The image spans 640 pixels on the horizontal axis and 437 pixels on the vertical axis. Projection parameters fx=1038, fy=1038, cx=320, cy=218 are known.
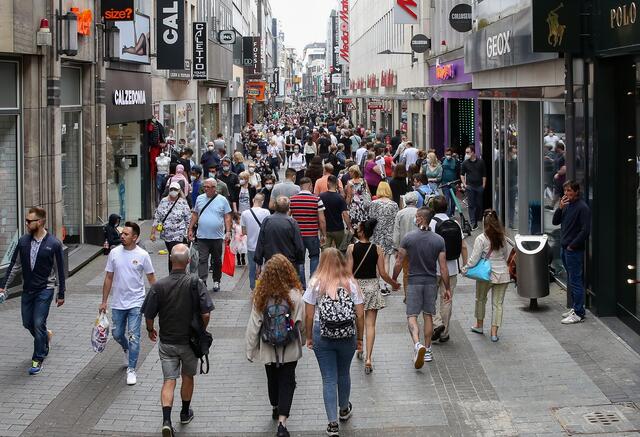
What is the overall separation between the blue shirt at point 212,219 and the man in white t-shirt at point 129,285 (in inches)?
163

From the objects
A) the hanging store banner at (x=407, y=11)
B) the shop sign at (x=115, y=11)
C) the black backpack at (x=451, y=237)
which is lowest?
the black backpack at (x=451, y=237)

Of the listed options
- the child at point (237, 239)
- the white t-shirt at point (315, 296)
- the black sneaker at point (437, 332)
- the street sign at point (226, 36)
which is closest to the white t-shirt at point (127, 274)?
the white t-shirt at point (315, 296)

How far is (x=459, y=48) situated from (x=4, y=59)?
16.4m

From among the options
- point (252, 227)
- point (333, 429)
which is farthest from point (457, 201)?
point (333, 429)

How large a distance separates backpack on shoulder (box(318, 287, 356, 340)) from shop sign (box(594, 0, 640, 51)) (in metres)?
4.60

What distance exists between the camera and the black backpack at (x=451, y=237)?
11.6m

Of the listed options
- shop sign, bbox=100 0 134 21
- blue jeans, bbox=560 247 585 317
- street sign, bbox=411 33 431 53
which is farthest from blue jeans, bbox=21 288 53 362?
street sign, bbox=411 33 431 53

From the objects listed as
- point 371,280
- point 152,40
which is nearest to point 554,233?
point 371,280

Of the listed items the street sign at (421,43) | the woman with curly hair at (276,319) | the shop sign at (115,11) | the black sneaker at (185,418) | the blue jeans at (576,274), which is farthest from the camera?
the street sign at (421,43)

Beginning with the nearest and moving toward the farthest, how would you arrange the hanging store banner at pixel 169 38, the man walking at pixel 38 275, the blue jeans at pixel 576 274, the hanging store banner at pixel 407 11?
the man walking at pixel 38 275, the blue jeans at pixel 576 274, the hanging store banner at pixel 169 38, the hanging store banner at pixel 407 11

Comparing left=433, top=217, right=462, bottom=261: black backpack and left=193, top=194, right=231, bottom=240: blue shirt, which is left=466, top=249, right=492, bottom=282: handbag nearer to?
left=433, top=217, right=462, bottom=261: black backpack

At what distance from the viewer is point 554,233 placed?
15797 mm

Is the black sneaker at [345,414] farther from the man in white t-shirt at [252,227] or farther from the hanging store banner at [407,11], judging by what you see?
the hanging store banner at [407,11]

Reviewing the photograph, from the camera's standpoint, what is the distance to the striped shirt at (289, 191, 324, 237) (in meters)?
14.0
